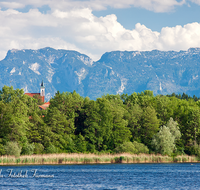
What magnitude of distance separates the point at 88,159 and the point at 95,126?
1777 centimetres

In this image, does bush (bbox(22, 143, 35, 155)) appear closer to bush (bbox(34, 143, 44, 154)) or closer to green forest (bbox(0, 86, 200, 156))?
green forest (bbox(0, 86, 200, 156))

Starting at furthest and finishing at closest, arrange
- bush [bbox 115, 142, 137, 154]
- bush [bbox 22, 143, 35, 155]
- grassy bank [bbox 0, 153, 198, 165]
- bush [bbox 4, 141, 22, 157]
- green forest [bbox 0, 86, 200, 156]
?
bush [bbox 115, 142, 137, 154] → green forest [bbox 0, 86, 200, 156] → bush [bbox 22, 143, 35, 155] → bush [bbox 4, 141, 22, 157] → grassy bank [bbox 0, 153, 198, 165]

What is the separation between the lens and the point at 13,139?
83.2 m

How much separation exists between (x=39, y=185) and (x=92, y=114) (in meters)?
54.8

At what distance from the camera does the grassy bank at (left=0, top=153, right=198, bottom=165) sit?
72000mm

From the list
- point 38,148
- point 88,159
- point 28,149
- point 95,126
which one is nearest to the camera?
point 88,159

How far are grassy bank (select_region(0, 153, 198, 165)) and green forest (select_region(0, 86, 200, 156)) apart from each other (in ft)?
10.3

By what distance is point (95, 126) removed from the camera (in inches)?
3861

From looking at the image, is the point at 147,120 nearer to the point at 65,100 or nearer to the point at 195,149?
the point at 195,149

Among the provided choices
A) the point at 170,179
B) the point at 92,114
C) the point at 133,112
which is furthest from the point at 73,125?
the point at 170,179

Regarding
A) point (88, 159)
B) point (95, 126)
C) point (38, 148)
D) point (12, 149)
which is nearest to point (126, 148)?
point (95, 126)

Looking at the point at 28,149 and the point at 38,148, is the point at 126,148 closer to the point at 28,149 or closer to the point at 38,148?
the point at 38,148

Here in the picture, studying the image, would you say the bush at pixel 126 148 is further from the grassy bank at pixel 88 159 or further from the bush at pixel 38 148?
the bush at pixel 38 148

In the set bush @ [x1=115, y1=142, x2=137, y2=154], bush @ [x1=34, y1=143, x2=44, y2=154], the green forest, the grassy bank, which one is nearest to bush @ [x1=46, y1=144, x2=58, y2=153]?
the green forest
